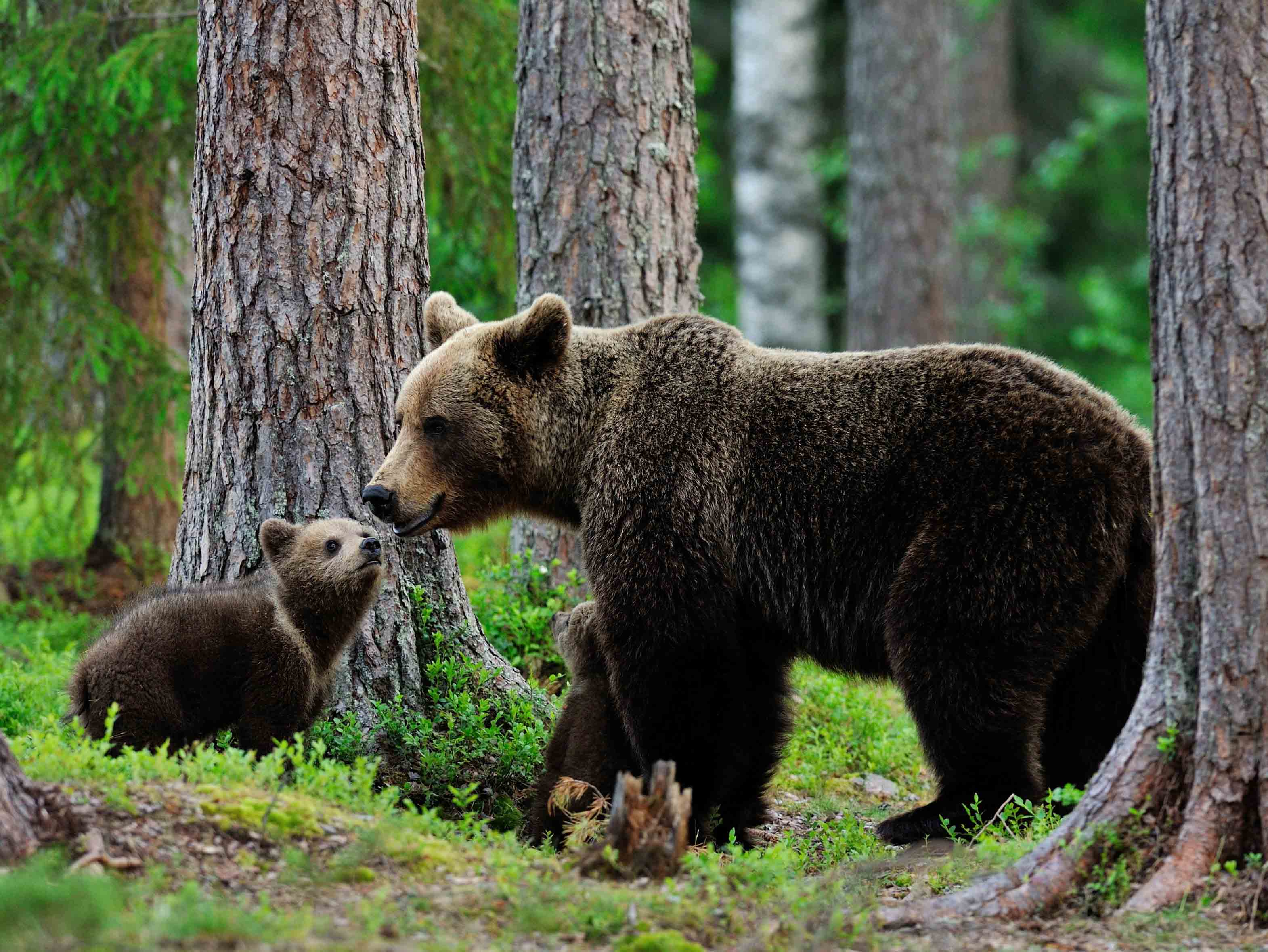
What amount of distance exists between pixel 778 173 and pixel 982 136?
5996 mm

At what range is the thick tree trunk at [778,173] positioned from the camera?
18.8 meters

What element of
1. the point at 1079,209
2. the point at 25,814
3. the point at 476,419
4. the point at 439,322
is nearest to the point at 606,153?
the point at 439,322

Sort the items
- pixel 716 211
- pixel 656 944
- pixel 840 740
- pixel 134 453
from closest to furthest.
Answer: pixel 656 944 < pixel 840 740 < pixel 134 453 < pixel 716 211

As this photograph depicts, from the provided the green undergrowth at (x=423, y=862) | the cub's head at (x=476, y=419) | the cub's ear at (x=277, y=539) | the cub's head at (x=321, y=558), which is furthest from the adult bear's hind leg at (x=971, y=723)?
the cub's ear at (x=277, y=539)

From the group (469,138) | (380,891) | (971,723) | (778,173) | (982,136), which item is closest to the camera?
(380,891)

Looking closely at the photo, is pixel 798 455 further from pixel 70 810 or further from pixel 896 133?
pixel 896 133

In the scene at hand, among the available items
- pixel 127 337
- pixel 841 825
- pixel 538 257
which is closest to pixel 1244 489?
pixel 841 825

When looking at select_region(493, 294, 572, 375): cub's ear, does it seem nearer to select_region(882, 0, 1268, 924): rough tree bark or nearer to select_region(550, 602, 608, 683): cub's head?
select_region(550, 602, 608, 683): cub's head

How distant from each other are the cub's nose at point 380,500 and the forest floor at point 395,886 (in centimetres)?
116

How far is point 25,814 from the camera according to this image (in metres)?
4.07

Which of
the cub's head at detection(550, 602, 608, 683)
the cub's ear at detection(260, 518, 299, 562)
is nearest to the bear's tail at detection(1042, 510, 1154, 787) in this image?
the cub's head at detection(550, 602, 608, 683)

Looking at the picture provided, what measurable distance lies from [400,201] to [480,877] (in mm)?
3243

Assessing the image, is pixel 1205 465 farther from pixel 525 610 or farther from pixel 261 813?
pixel 525 610

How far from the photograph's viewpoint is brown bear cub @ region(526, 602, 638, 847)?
590 cm
